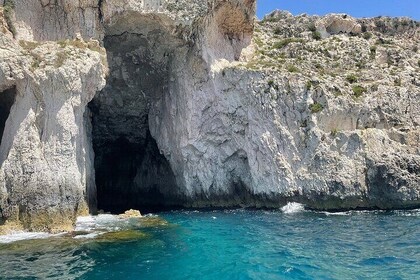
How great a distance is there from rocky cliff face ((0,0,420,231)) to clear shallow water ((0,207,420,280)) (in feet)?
15.8

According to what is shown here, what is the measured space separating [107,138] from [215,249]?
2721 centimetres

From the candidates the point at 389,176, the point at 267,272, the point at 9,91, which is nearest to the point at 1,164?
the point at 9,91

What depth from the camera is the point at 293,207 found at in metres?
33.3

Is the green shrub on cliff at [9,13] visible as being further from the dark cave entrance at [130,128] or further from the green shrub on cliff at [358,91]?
the green shrub on cliff at [358,91]

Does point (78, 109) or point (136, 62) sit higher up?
point (136, 62)

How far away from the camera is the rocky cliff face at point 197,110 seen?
2672 centimetres

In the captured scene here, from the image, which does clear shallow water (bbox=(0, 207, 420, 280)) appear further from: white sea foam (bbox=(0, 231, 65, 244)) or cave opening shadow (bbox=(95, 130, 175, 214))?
cave opening shadow (bbox=(95, 130, 175, 214))

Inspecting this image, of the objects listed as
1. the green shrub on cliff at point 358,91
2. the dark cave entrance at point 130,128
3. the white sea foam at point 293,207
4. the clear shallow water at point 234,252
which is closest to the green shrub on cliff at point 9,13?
the dark cave entrance at point 130,128

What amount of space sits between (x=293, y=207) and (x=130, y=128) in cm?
1942

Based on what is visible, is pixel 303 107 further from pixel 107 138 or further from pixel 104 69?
pixel 107 138

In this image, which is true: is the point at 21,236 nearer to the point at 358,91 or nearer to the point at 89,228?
the point at 89,228

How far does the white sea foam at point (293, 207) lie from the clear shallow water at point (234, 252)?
5.13m

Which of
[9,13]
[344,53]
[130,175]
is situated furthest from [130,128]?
[344,53]

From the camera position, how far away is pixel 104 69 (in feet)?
102
